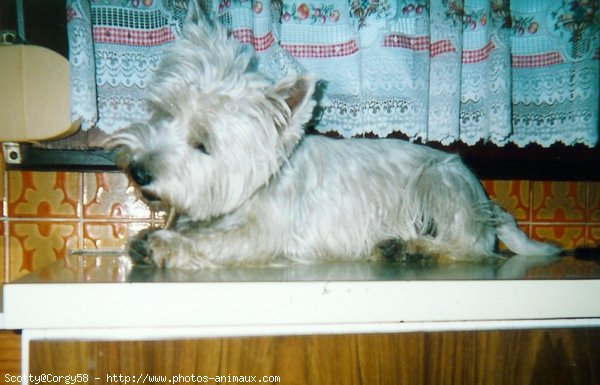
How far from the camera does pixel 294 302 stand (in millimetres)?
691

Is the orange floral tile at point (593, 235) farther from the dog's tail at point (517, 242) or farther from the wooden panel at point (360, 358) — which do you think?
the wooden panel at point (360, 358)

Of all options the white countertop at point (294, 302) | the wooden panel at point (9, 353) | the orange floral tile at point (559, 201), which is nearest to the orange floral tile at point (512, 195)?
the orange floral tile at point (559, 201)

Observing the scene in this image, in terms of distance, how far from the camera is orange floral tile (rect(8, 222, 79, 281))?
145 cm

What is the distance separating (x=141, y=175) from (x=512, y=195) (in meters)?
1.43

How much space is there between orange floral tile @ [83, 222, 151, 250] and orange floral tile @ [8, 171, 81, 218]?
0.08 m

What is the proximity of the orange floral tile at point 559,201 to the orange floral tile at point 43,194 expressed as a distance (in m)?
1.76

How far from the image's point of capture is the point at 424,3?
1.26m

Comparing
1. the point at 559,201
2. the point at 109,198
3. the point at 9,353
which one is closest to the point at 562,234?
the point at 559,201

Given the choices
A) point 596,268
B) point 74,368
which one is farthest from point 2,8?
point 596,268

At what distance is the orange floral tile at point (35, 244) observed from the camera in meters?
1.45

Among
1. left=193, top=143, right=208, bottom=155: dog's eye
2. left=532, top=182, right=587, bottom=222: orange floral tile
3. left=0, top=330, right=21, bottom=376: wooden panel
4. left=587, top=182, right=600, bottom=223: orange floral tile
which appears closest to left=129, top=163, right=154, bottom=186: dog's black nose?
left=193, top=143, right=208, bottom=155: dog's eye

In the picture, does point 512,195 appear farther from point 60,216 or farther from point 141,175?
point 60,216

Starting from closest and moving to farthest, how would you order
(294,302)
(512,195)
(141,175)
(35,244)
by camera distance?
(294,302) < (141,175) < (35,244) < (512,195)

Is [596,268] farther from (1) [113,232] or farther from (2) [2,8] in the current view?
(2) [2,8]
